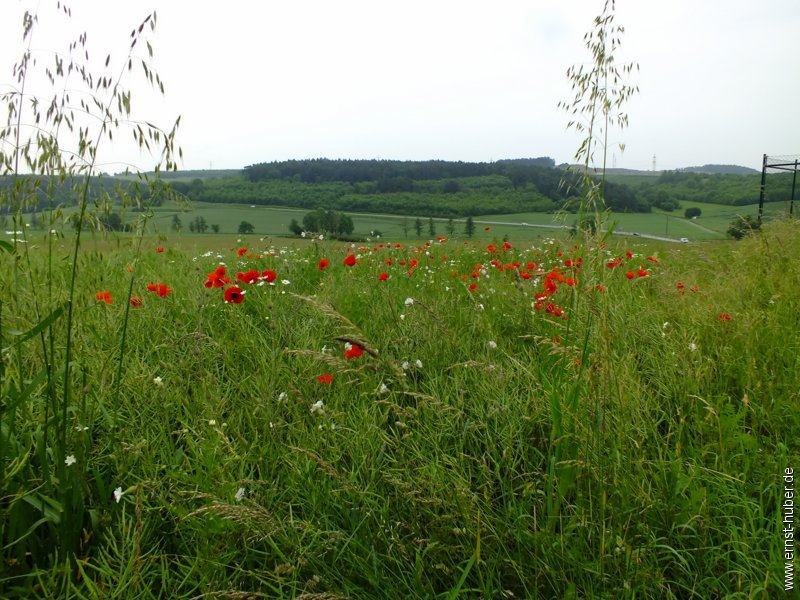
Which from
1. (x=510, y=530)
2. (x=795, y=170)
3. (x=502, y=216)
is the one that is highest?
(x=795, y=170)

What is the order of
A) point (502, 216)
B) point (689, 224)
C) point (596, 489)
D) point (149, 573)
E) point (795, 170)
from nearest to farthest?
point (149, 573) → point (596, 489) → point (502, 216) → point (689, 224) → point (795, 170)

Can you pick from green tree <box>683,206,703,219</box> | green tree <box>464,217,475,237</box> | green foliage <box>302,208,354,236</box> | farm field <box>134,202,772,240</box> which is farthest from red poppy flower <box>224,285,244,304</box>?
green tree <box>683,206,703,219</box>

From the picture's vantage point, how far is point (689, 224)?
1155cm

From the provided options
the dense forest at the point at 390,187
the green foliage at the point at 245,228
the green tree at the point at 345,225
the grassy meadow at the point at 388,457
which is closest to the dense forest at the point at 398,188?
the dense forest at the point at 390,187

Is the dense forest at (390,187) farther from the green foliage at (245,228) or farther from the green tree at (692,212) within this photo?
the green tree at (692,212)

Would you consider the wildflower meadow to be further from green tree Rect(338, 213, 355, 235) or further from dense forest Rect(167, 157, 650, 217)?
dense forest Rect(167, 157, 650, 217)

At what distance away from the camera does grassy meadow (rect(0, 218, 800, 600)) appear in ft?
4.40

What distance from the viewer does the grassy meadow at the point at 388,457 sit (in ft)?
4.40

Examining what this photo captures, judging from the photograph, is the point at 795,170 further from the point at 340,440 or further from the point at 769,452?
the point at 340,440

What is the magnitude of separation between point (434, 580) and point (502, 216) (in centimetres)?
918

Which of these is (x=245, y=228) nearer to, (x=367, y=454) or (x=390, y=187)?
(x=390, y=187)

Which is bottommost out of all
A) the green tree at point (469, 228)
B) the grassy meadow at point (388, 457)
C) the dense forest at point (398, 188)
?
the grassy meadow at point (388, 457)

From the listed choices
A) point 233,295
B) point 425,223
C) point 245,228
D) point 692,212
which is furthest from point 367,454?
point 692,212

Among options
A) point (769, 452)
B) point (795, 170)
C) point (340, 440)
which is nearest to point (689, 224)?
point (795, 170)
